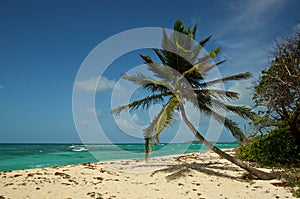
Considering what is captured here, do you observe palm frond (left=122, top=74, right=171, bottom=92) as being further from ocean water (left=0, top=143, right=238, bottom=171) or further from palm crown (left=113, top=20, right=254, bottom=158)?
ocean water (left=0, top=143, right=238, bottom=171)

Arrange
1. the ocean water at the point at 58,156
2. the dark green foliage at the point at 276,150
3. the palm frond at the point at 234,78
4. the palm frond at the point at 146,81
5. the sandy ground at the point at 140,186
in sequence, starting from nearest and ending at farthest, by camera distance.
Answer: the sandy ground at the point at 140,186 < the palm frond at the point at 146,81 < the palm frond at the point at 234,78 < the dark green foliage at the point at 276,150 < the ocean water at the point at 58,156

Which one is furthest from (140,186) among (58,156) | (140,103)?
(58,156)

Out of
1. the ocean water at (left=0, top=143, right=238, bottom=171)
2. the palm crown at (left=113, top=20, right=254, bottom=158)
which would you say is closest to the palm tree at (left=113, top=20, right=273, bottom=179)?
the palm crown at (left=113, top=20, right=254, bottom=158)

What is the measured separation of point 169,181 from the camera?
7.43m

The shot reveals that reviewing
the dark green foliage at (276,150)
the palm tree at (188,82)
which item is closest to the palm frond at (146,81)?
the palm tree at (188,82)

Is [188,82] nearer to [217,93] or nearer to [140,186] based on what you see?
[217,93]

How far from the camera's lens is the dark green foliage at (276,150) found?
10258mm

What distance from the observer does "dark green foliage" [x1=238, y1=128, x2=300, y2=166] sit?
10258 mm

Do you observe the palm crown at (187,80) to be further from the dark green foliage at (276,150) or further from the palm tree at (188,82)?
the dark green foliage at (276,150)

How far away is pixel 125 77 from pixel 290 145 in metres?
7.96

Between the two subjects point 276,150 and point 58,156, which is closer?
point 276,150

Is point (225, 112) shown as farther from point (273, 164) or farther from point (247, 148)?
point (247, 148)

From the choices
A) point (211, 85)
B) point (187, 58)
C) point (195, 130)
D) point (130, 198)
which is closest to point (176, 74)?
point (187, 58)

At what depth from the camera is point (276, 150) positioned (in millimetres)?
10977
